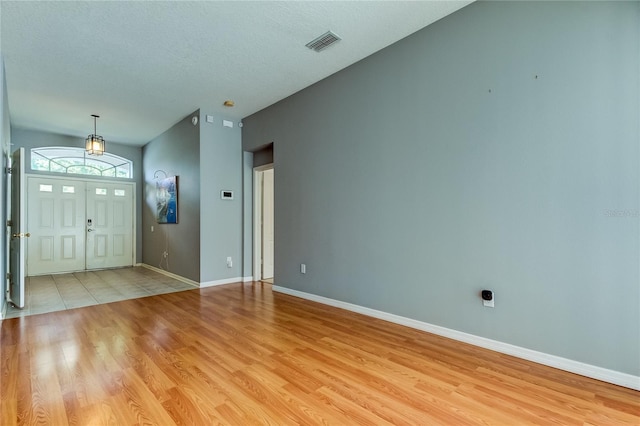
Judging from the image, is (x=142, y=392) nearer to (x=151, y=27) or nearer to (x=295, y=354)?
(x=295, y=354)

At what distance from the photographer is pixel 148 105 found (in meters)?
4.75

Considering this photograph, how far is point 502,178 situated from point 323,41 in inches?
86.2

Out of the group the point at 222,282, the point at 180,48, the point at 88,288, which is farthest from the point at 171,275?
the point at 180,48

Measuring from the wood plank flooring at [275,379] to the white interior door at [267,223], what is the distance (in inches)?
94.5

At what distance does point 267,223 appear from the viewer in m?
5.57

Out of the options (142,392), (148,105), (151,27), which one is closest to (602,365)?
(142,392)

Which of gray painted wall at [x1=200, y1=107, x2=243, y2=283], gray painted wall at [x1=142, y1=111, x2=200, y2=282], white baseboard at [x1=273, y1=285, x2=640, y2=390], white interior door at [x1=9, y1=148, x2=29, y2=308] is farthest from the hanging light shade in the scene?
white baseboard at [x1=273, y1=285, x2=640, y2=390]

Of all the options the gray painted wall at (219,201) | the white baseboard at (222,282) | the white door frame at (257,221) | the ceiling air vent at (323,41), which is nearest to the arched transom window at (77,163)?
the gray painted wall at (219,201)

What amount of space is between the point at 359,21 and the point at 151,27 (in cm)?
198

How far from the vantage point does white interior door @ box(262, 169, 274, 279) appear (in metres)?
5.55

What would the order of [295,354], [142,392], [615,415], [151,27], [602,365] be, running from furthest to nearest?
[151,27], [295,354], [602,365], [142,392], [615,415]

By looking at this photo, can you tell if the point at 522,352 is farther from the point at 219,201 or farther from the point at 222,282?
the point at 219,201

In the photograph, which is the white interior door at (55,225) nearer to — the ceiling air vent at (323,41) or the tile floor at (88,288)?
the tile floor at (88,288)

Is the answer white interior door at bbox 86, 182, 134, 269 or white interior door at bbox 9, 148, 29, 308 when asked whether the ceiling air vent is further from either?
white interior door at bbox 86, 182, 134, 269
